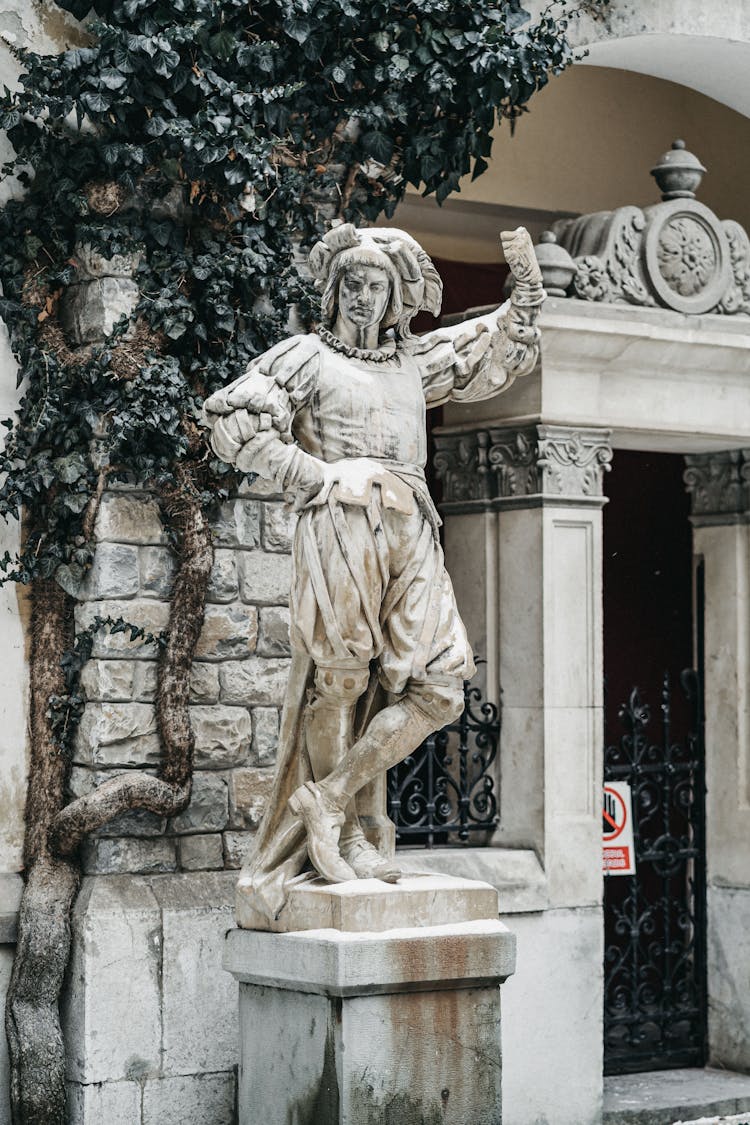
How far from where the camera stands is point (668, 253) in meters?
9.14

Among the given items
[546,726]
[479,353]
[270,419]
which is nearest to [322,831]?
[270,419]

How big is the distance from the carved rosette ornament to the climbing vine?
135 cm

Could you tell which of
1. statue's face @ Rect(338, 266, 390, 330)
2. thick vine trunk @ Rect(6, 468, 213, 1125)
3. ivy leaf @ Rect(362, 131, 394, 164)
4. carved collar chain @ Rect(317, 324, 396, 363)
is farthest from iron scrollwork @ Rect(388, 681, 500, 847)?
statue's face @ Rect(338, 266, 390, 330)

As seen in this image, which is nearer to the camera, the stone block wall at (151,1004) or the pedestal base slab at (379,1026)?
the pedestal base slab at (379,1026)

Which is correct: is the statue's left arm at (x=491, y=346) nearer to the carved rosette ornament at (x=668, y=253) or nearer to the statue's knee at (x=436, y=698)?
the statue's knee at (x=436, y=698)

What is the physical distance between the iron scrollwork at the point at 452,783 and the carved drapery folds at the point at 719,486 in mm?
1542

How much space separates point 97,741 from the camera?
7.41 meters

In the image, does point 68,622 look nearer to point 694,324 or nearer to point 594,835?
point 594,835

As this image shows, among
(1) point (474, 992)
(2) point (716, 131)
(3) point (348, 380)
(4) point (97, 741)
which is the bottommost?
(1) point (474, 992)

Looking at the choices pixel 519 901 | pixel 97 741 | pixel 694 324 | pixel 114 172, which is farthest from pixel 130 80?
pixel 519 901

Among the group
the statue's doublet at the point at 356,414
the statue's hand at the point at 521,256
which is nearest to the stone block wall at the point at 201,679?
the statue's doublet at the point at 356,414

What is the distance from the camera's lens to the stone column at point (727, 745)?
370 inches

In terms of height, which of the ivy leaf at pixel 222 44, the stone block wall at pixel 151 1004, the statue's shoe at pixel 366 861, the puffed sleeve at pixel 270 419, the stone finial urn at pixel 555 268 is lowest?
the stone block wall at pixel 151 1004

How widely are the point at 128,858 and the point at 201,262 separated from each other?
2.14m
